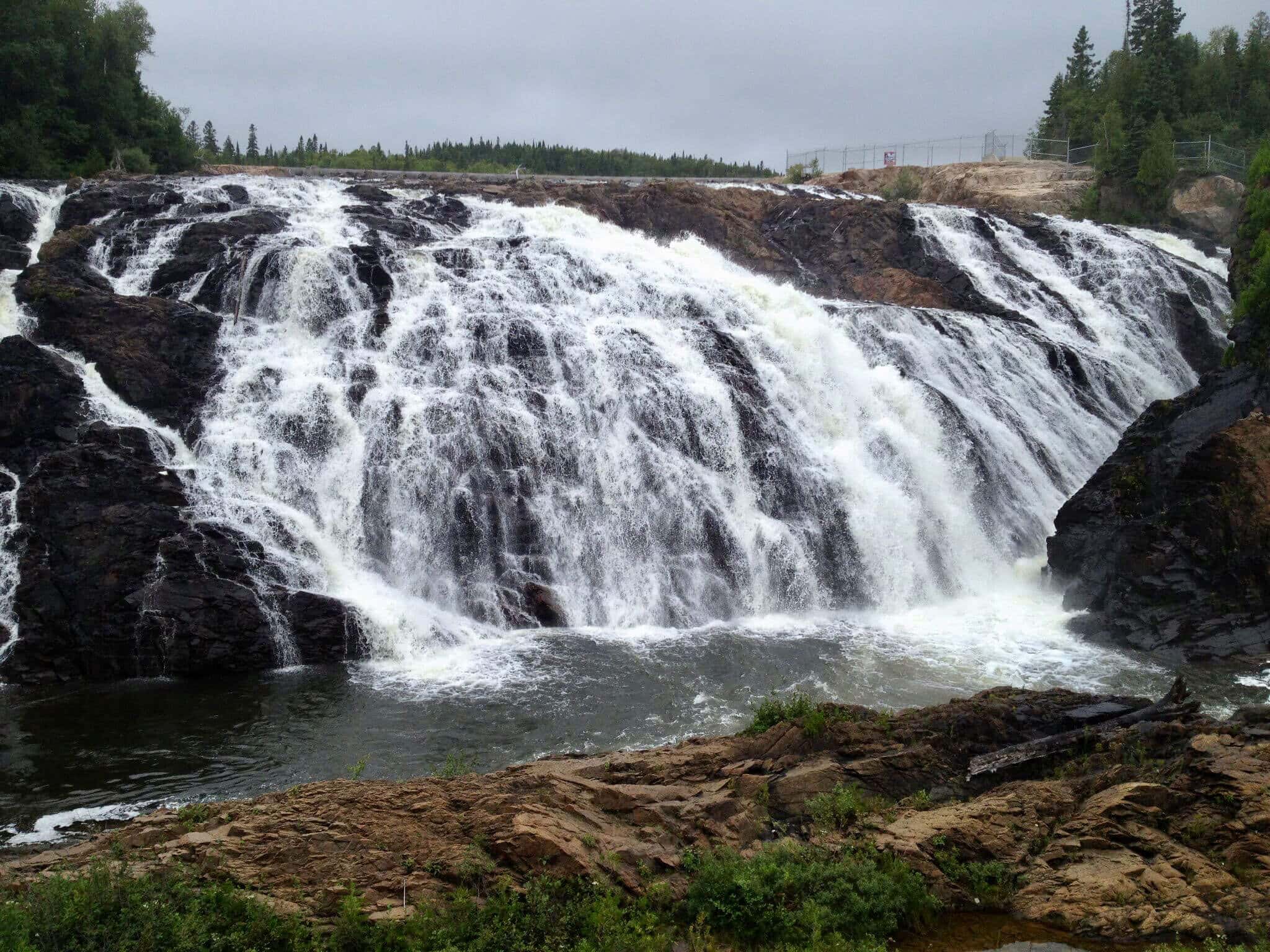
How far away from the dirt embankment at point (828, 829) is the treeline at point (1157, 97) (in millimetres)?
41719

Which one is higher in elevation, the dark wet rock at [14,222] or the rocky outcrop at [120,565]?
the dark wet rock at [14,222]

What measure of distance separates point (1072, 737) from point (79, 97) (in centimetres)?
4546

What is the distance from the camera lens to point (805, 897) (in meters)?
8.87

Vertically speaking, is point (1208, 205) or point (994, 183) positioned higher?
point (994, 183)

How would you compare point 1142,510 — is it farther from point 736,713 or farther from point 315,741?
point 315,741

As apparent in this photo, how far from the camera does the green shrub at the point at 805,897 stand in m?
8.57

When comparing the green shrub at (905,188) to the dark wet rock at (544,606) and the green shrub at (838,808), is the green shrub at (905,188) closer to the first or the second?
the dark wet rock at (544,606)

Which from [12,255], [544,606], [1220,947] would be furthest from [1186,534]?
[12,255]

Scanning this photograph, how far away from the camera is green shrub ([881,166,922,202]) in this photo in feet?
175

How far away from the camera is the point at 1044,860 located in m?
9.30

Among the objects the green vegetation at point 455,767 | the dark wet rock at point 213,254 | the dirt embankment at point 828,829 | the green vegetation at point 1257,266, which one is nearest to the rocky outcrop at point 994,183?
the green vegetation at point 1257,266

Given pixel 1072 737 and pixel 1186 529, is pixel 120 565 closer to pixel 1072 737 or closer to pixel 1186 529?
pixel 1072 737

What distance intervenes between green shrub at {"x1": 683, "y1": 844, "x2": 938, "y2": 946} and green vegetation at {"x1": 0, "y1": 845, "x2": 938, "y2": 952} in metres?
0.01

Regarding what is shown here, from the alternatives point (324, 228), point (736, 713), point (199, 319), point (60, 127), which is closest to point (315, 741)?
point (736, 713)
